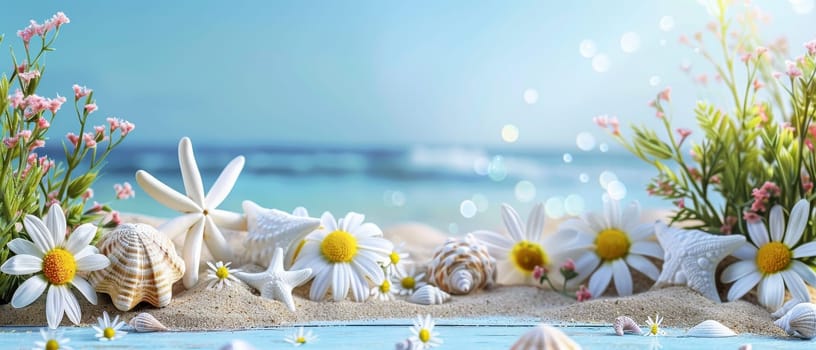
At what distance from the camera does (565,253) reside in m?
3.30

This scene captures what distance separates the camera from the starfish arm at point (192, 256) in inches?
109

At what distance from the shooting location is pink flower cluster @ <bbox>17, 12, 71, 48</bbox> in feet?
8.23

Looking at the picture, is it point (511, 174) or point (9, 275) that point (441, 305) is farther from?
point (511, 174)

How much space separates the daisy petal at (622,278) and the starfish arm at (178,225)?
5.25 ft

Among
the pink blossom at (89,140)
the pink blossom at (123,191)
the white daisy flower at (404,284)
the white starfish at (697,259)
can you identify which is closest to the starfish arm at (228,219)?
the pink blossom at (123,191)

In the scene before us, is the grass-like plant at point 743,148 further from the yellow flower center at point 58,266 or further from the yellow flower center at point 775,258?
the yellow flower center at point 58,266

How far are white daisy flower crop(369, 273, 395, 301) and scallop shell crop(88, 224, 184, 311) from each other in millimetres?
734

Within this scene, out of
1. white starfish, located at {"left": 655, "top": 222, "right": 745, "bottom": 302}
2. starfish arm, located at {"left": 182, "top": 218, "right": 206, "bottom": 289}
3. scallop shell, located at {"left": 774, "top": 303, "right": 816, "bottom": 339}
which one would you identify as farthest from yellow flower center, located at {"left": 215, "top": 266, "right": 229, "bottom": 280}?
scallop shell, located at {"left": 774, "top": 303, "right": 816, "bottom": 339}

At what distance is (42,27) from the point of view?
2.53m

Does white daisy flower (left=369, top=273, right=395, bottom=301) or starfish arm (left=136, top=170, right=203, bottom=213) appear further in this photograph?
white daisy flower (left=369, top=273, right=395, bottom=301)

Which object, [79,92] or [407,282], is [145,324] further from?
[407,282]

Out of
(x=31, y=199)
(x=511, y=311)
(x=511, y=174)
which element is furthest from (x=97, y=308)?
(x=511, y=174)

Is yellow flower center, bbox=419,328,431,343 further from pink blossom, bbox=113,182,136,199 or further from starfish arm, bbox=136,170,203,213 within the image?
pink blossom, bbox=113,182,136,199

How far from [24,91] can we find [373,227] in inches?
49.9
